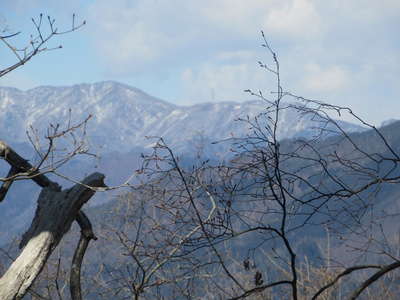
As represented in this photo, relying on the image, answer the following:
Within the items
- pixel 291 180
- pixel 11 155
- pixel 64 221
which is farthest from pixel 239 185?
pixel 11 155

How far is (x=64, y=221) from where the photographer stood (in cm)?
396

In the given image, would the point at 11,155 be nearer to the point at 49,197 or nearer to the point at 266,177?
the point at 49,197

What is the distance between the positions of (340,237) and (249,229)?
73cm

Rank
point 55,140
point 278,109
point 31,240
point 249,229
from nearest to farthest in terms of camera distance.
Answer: point 249,229
point 278,109
point 31,240
point 55,140

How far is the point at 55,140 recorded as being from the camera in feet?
13.8

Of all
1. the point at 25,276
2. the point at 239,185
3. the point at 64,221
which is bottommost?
the point at 25,276

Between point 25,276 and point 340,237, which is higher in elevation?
point 340,237

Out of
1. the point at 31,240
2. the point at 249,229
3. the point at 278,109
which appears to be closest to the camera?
the point at 249,229

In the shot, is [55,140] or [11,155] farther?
[55,140]

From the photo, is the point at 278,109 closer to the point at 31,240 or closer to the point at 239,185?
the point at 239,185

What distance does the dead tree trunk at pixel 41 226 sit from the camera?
3625mm

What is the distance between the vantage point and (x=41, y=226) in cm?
389

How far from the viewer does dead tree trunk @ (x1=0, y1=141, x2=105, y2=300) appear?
3.62m

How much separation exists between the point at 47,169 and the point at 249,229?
4.86 feet
